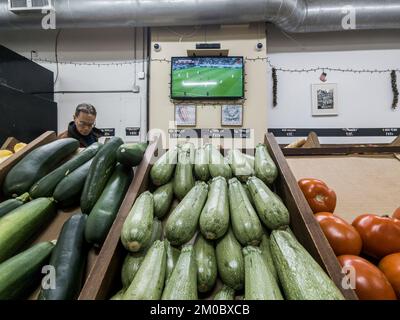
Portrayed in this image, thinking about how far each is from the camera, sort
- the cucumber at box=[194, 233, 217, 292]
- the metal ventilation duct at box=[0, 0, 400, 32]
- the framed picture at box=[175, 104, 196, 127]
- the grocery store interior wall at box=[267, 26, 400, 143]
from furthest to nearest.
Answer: the grocery store interior wall at box=[267, 26, 400, 143] < the framed picture at box=[175, 104, 196, 127] < the metal ventilation duct at box=[0, 0, 400, 32] < the cucumber at box=[194, 233, 217, 292]

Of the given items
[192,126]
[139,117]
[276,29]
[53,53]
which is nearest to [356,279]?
[192,126]

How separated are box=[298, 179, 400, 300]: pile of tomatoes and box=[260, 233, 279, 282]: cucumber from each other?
0.17 metres

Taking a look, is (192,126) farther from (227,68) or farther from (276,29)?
(276,29)

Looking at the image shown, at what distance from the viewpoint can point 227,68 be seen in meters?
3.52

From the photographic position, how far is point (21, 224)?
2.28 ft

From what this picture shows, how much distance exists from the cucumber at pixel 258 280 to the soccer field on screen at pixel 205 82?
10.2 feet

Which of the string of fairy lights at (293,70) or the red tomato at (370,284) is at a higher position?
the string of fairy lights at (293,70)

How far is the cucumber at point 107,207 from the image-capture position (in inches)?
26.4

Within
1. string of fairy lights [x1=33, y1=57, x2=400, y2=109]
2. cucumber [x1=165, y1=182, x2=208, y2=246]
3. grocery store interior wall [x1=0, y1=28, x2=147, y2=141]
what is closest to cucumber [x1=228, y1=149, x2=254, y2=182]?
cucumber [x1=165, y1=182, x2=208, y2=246]

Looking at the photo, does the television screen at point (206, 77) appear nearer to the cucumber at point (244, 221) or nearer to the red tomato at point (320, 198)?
the red tomato at point (320, 198)

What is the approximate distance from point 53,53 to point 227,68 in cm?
286

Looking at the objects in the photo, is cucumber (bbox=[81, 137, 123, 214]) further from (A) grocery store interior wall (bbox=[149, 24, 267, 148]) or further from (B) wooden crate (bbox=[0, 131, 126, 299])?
(A) grocery store interior wall (bbox=[149, 24, 267, 148])

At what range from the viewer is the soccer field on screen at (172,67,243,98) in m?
3.49

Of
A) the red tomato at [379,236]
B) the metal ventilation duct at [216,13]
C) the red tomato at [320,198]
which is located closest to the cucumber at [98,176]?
the red tomato at [320,198]
